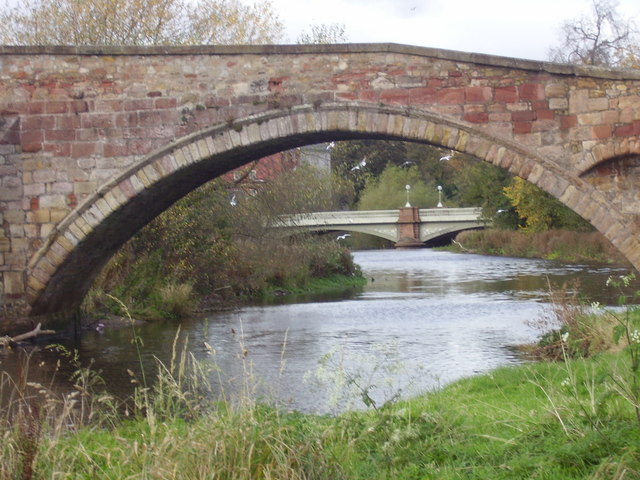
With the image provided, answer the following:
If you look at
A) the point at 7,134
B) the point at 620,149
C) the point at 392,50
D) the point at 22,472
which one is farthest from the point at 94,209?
the point at 22,472

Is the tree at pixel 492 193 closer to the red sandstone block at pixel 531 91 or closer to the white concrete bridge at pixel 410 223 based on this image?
the white concrete bridge at pixel 410 223

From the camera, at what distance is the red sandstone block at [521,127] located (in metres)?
10.9

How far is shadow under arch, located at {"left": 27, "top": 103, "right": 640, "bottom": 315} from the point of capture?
35.0 feet

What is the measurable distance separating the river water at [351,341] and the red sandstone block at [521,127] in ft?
7.15

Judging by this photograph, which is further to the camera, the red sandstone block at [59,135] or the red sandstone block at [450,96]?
the red sandstone block at [59,135]

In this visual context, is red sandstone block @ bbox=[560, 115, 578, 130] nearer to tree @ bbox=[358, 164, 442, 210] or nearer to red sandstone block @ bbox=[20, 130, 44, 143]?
red sandstone block @ bbox=[20, 130, 44, 143]

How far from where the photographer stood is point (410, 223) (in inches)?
1818

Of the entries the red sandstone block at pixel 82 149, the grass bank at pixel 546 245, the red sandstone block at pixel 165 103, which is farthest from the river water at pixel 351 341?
the grass bank at pixel 546 245

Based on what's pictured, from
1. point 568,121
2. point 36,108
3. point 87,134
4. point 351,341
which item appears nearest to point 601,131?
point 568,121

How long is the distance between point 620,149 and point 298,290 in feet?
39.0

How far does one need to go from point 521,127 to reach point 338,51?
2334 millimetres

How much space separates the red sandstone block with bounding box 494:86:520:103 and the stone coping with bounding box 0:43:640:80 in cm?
25

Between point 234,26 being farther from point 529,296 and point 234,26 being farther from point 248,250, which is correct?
point 529,296

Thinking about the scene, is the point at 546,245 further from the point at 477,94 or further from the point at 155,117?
the point at 155,117
